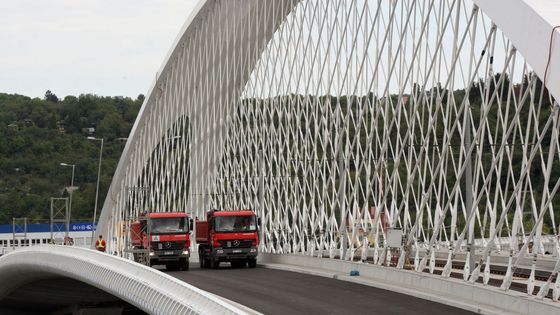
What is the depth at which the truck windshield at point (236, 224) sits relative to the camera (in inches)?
1919

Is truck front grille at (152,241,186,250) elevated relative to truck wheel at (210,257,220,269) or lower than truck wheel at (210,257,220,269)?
elevated

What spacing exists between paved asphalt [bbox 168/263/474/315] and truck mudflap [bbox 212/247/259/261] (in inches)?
234

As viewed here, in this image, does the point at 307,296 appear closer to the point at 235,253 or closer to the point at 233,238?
the point at 235,253

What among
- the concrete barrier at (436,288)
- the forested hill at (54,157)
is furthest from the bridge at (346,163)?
the forested hill at (54,157)

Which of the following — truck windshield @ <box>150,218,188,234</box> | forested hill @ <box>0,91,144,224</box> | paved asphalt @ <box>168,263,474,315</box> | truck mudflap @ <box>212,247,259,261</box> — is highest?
forested hill @ <box>0,91,144,224</box>

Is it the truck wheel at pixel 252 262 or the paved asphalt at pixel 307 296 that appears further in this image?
the truck wheel at pixel 252 262

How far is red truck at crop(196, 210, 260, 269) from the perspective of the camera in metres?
48.2

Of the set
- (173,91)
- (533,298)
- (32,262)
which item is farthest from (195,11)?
(533,298)

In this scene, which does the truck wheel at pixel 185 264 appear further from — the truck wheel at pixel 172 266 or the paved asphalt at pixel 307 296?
the paved asphalt at pixel 307 296

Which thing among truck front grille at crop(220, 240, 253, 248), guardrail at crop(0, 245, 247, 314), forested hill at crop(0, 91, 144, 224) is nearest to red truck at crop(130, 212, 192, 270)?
truck front grille at crop(220, 240, 253, 248)

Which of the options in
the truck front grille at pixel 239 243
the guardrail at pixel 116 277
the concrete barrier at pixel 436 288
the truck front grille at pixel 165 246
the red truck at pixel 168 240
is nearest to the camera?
the guardrail at pixel 116 277

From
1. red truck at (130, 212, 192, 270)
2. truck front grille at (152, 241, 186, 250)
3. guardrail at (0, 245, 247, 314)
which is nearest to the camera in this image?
guardrail at (0, 245, 247, 314)

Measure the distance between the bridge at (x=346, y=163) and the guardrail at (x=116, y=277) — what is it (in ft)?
0.28

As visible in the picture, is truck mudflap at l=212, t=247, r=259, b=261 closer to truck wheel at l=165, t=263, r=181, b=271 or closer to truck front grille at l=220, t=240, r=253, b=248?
truck front grille at l=220, t=240, r=253, b=248
